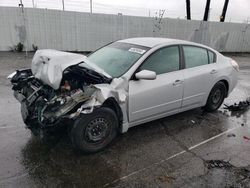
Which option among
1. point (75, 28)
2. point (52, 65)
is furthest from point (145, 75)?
point (75, 28)

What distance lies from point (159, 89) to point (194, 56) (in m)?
1.28

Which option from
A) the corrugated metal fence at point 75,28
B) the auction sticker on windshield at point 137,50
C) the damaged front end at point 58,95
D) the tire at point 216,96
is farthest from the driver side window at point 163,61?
the corrugated metal fence at point 75,28

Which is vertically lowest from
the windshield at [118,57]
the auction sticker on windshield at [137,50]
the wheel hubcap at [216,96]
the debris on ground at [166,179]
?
the debris on ground at [166,179]

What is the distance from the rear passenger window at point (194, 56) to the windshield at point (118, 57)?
93 centimetres

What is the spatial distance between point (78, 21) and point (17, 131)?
10.2 m

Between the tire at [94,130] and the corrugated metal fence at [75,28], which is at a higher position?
the corrugated metal fence at [75,28]

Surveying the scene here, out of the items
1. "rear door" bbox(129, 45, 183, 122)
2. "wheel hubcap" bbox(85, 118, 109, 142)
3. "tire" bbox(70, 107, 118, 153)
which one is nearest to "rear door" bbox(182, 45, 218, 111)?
"rear door" bbox(129, 45, 183, 122)

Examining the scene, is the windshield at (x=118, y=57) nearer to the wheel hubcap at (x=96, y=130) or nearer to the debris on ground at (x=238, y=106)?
the wheel hubcap at (x=96, y=130)

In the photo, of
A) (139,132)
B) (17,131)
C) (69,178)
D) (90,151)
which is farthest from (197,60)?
(17,131)

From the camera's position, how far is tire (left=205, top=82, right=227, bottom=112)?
5.27m

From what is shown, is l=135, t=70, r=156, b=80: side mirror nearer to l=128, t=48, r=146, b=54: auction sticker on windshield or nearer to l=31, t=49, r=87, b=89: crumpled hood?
l=128, t=48, r=146, b=54: auction sticker on windshield

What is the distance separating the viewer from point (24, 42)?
12.8 metres

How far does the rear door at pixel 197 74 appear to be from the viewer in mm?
4598

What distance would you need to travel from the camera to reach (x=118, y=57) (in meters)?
4.31
